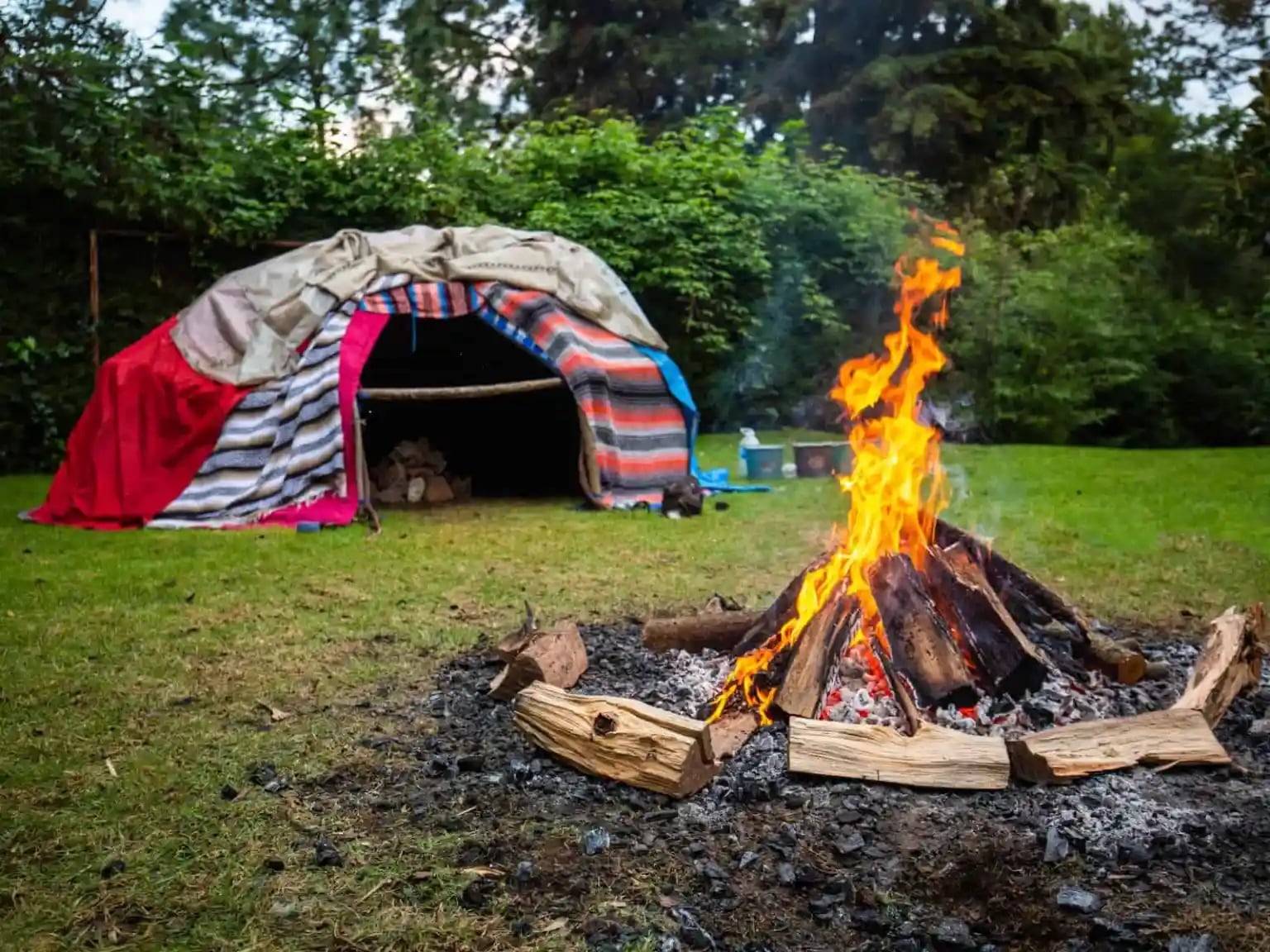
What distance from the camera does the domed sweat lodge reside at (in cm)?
764

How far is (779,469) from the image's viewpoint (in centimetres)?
973

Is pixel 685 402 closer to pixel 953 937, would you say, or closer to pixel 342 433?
pixel 342 433

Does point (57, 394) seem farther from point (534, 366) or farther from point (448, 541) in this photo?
point (448, 541)

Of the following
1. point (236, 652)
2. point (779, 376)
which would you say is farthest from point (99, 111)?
point (779, 376)

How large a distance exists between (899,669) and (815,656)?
267 mm

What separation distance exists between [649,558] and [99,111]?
3425 millimetres

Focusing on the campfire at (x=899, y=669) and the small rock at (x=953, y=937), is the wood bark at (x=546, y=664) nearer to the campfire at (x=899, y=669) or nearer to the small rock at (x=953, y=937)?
the campfire at (x=899, y=669)

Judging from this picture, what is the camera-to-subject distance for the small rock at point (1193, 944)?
7.06ft

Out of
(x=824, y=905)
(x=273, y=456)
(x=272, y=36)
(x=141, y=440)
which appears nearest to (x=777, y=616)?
(x=824, y=905)

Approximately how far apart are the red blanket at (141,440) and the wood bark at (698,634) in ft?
15.7

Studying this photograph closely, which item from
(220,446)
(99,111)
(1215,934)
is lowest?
(1215,934)

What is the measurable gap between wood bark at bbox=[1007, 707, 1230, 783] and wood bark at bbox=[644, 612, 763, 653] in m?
1.25

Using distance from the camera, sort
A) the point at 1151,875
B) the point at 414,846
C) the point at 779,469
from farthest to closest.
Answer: the point at 779,469 < the point at 414,846 < the point at 1151,875

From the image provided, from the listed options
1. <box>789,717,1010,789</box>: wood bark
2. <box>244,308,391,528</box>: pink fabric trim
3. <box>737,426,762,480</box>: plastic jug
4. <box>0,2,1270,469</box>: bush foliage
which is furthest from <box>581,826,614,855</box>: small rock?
<box>737,426,762,480</box>: plastic jug
